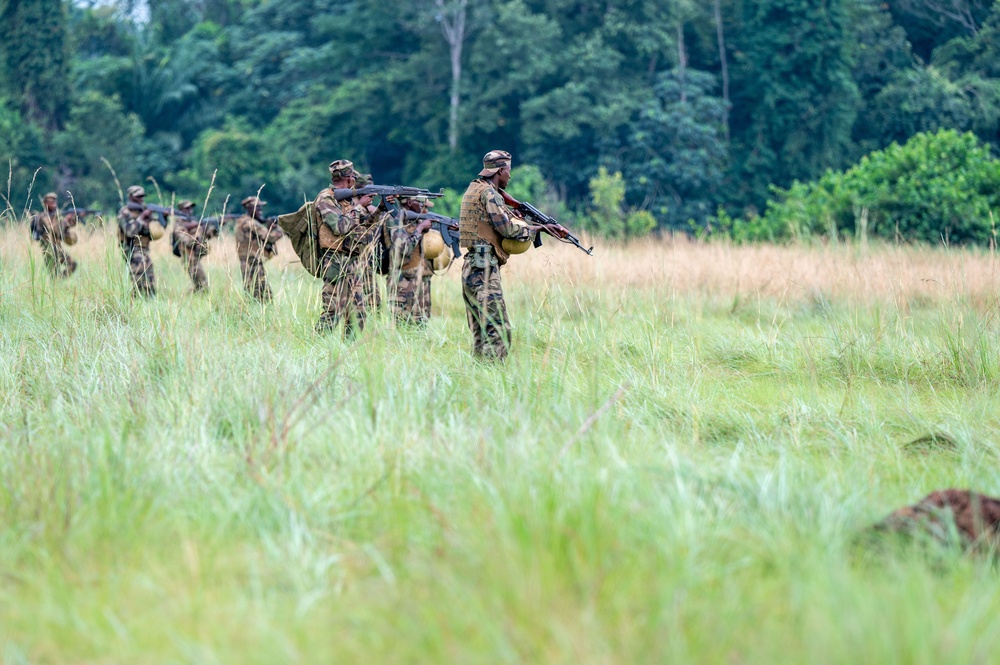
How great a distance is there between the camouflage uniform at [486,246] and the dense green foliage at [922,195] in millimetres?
10522

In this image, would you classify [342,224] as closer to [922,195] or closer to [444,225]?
[444,225]

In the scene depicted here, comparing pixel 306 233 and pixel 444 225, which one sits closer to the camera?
pixel 306 233

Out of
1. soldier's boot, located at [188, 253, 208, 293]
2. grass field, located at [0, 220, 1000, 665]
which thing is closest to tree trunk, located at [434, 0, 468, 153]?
soldier's boot, located at [188, 253, 208, 293]

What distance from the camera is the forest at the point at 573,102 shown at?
2606 cm

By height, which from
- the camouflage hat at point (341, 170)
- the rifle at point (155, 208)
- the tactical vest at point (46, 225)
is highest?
the camouflage hat at point (341, 170)

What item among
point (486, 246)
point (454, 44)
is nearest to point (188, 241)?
point (486, 246)

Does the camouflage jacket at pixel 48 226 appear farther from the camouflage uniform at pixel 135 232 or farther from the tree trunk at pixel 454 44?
the tree trunk at pixel 454 44

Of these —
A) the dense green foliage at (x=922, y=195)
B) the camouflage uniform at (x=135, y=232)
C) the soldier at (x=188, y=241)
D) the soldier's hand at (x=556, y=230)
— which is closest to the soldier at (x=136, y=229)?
the camouflage uniform at (x=135, y=232)

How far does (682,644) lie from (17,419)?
3430 millimetres

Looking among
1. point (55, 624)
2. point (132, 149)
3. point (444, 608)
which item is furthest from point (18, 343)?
point (132, 149)

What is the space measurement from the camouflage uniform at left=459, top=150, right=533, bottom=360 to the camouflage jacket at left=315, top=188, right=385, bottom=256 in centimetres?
91

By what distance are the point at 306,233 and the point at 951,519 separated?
592cm

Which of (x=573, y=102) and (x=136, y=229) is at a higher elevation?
(x=573, y=102)

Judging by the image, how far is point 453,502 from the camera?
396 centimetres
